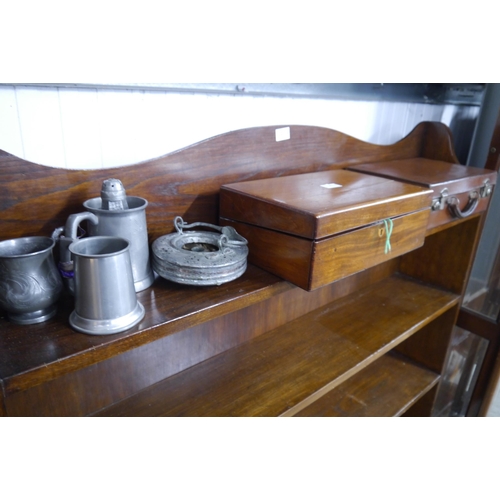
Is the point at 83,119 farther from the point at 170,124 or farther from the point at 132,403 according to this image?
the point at 132,403

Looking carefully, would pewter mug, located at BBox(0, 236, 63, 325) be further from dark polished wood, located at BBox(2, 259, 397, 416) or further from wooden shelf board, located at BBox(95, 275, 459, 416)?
wooden shelf board, located at BBox(95, 275, 459, 416)

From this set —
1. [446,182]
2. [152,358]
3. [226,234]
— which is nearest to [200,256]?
[226,234]

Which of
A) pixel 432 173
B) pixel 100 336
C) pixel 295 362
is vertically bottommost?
pixel 295 362

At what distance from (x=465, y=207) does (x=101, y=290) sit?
110 cm

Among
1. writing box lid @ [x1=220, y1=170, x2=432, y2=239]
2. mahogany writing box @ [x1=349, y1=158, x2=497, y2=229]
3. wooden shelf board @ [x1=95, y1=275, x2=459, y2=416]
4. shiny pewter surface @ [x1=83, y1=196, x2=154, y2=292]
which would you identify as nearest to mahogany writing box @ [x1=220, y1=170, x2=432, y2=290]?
writing box lid @ [x1=220, y1=170, x2=432, y2=239]

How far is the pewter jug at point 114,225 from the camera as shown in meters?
0.63

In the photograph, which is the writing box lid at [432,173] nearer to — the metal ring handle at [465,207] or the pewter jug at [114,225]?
the metal ring handle at [465,207]

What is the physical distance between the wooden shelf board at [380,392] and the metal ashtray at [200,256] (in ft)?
2.44

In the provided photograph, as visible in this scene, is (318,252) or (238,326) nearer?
(318,252)

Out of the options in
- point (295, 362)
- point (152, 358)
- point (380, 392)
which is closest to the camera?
point (152, 358)

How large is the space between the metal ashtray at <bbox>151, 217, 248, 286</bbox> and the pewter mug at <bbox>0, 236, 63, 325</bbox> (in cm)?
18

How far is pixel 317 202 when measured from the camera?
31.3 inches

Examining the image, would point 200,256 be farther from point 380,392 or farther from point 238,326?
point 380,392
